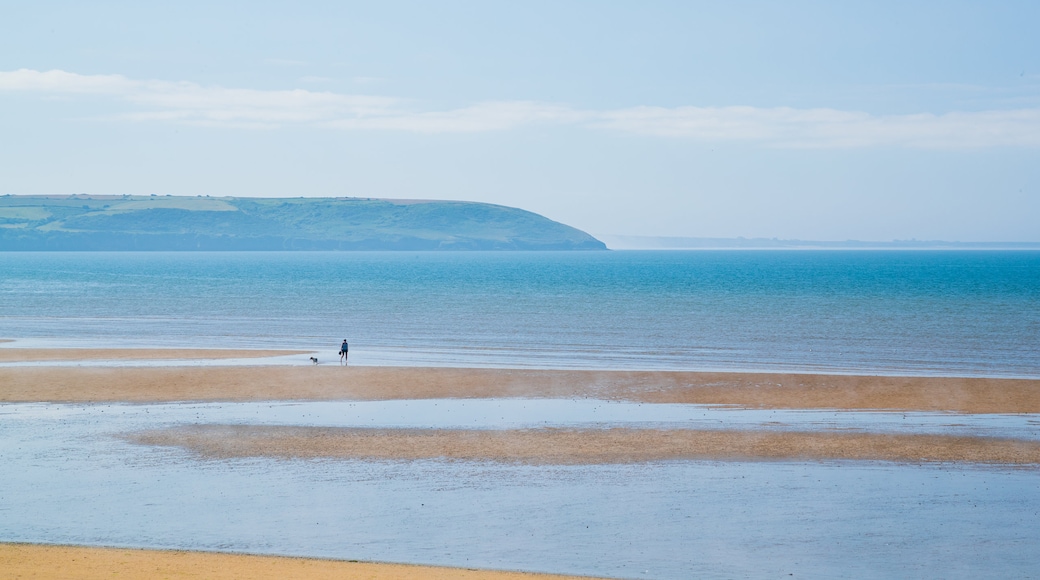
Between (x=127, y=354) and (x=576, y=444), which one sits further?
(x=127, y=354)

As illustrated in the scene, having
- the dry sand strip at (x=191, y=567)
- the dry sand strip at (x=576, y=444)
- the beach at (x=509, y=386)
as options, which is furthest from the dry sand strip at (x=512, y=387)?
the dry sand strip at (x=191, y=567)

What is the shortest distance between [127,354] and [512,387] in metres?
19.2

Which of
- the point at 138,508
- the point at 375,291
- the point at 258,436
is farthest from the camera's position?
the point at 375,291

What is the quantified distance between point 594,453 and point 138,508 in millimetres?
10522

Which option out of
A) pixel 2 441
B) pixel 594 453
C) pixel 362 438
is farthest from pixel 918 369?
pixel 2 441

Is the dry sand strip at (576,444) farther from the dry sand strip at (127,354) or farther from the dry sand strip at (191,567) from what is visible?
the dry sand strip at (127,354)

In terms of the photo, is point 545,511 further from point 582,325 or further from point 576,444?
point 582,325

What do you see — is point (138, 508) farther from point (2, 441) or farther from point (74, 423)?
point (74, 423)

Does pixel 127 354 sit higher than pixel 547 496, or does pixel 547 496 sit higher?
pixel 127 354

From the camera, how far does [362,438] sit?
989 inches

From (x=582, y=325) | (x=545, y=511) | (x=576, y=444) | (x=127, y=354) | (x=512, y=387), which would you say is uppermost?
(x=582, y=325)

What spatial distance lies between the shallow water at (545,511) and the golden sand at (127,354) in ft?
53.3

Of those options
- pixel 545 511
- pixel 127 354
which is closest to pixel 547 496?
pixel 545 511

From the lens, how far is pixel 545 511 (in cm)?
1858
